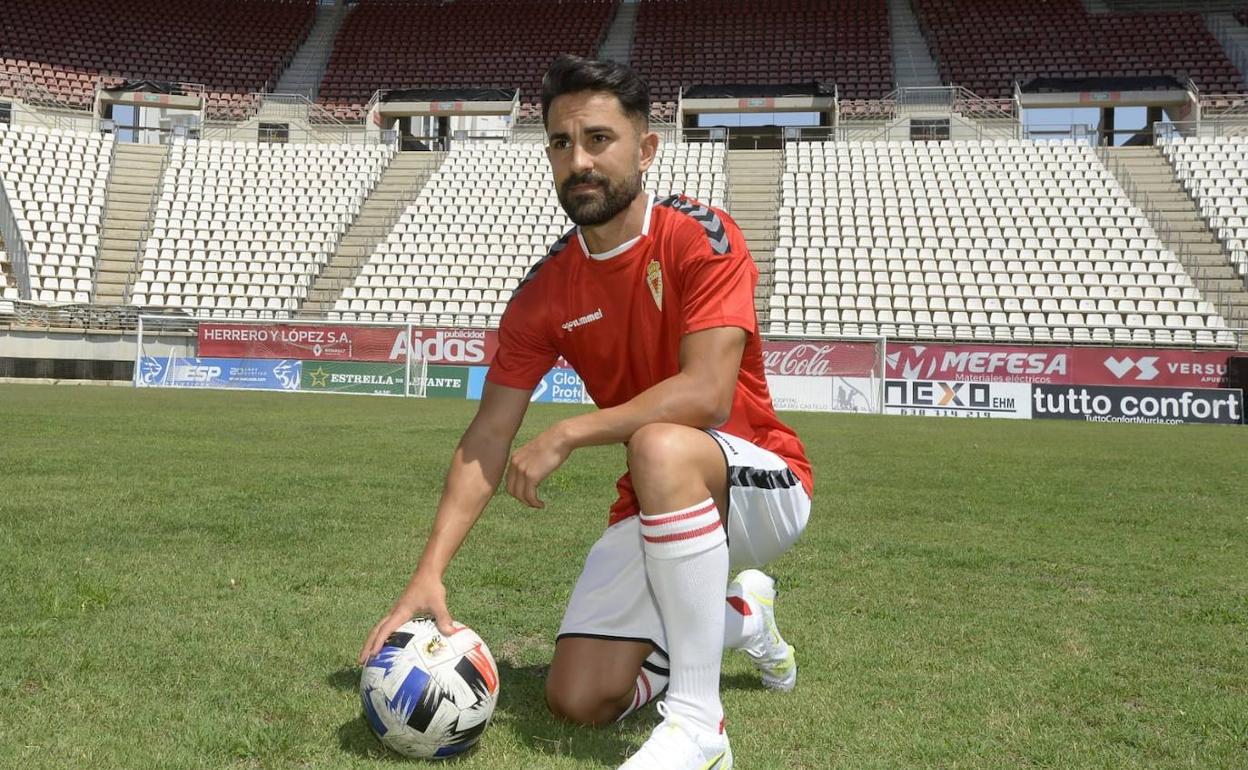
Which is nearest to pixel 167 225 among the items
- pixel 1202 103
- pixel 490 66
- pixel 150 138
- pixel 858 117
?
pixel 150 138

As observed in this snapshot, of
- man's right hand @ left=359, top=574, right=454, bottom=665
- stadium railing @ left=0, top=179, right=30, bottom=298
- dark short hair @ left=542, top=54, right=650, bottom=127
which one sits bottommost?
man's right hand @ left=359, top=574, right=454, bottom=665

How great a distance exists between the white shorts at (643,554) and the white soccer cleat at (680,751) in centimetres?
52

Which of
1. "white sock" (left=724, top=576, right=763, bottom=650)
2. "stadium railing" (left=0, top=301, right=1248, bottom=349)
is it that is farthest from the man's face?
"stadium railing" (left=0, top=301, right=1248, bottom=349)

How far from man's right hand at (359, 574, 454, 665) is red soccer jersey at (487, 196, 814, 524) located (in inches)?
29.4

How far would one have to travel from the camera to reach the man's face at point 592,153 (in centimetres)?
301

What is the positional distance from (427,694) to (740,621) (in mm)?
1085

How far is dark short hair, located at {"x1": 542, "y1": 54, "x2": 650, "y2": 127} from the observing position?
2977mm

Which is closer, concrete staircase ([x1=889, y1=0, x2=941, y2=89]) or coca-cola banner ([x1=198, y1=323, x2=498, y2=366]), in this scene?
coca-cola banner ([x1=198, y1=323, x2=498, y2=366])

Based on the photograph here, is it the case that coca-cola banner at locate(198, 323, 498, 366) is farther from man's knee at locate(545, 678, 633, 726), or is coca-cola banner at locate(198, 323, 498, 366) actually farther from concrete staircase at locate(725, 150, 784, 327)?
man's knee at locate(545, 678, 633, 726)

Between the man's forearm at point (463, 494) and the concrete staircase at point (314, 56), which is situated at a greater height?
the concrete staircase at point (314, 56)

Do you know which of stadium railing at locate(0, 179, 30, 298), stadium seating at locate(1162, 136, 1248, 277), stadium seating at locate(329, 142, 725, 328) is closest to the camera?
stadium seating at locate(329, 142, 725, 328)

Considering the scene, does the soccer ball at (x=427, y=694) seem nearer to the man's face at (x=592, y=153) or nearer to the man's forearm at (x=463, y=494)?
the man's forearm at (x=463, y=494)

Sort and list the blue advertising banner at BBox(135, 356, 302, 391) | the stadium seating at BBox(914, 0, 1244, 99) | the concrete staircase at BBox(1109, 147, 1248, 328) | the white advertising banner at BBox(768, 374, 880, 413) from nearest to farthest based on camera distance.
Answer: the white advertising banner at BBox(768, 374, 880, 413) → the blue advertising banner at BBox(135, 356, 302, 391) → the concrete staircase at BBox(1109, 147, 1248, 328) → the stadium seating at BBox(914, 0, 1244, 99)

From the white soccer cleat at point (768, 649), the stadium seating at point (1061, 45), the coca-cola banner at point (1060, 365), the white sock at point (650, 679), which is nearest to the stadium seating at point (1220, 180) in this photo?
the stadium seating at point (1061, 45)
